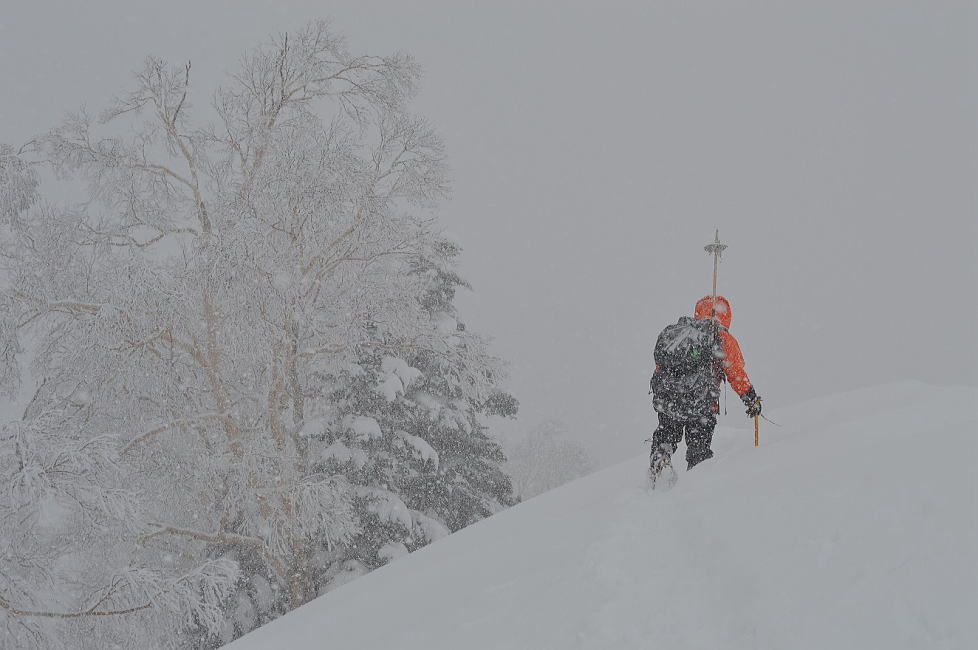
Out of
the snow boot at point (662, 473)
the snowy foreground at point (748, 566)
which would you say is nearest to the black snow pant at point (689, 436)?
the snow boot at point (662, 473)

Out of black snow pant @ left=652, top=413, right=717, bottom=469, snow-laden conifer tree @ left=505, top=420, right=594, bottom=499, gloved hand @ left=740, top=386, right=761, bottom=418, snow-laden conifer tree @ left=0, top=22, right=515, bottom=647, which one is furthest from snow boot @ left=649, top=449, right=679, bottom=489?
snow-laden conifer tree @ left=505, top=420, right=594, bottom=499

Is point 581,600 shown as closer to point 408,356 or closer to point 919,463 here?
point 919,463

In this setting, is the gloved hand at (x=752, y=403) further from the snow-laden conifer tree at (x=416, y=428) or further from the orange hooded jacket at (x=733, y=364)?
the snow-laden conifer tree at (x=416, y=428)

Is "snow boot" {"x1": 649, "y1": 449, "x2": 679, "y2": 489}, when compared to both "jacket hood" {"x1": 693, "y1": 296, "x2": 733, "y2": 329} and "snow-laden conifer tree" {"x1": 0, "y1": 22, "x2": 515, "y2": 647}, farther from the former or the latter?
"snow-laden conifer tree" {"x1": 0, "y1": 22, "x2": 515, "y2": 647}

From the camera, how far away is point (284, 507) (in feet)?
26.0

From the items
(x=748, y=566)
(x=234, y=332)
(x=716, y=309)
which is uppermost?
(x=234, y=332)

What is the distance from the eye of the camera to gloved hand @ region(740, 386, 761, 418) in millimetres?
5480

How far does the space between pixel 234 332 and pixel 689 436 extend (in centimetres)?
535

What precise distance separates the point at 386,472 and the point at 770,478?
7.00 metres

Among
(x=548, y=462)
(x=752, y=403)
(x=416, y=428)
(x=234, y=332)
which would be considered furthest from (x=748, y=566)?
(x=548, y=462)

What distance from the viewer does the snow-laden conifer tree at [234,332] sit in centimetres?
730

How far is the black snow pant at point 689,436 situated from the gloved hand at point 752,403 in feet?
0.98

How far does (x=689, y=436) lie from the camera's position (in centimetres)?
576

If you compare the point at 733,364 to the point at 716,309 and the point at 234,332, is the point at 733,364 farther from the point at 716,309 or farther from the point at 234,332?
the point at 234,332
